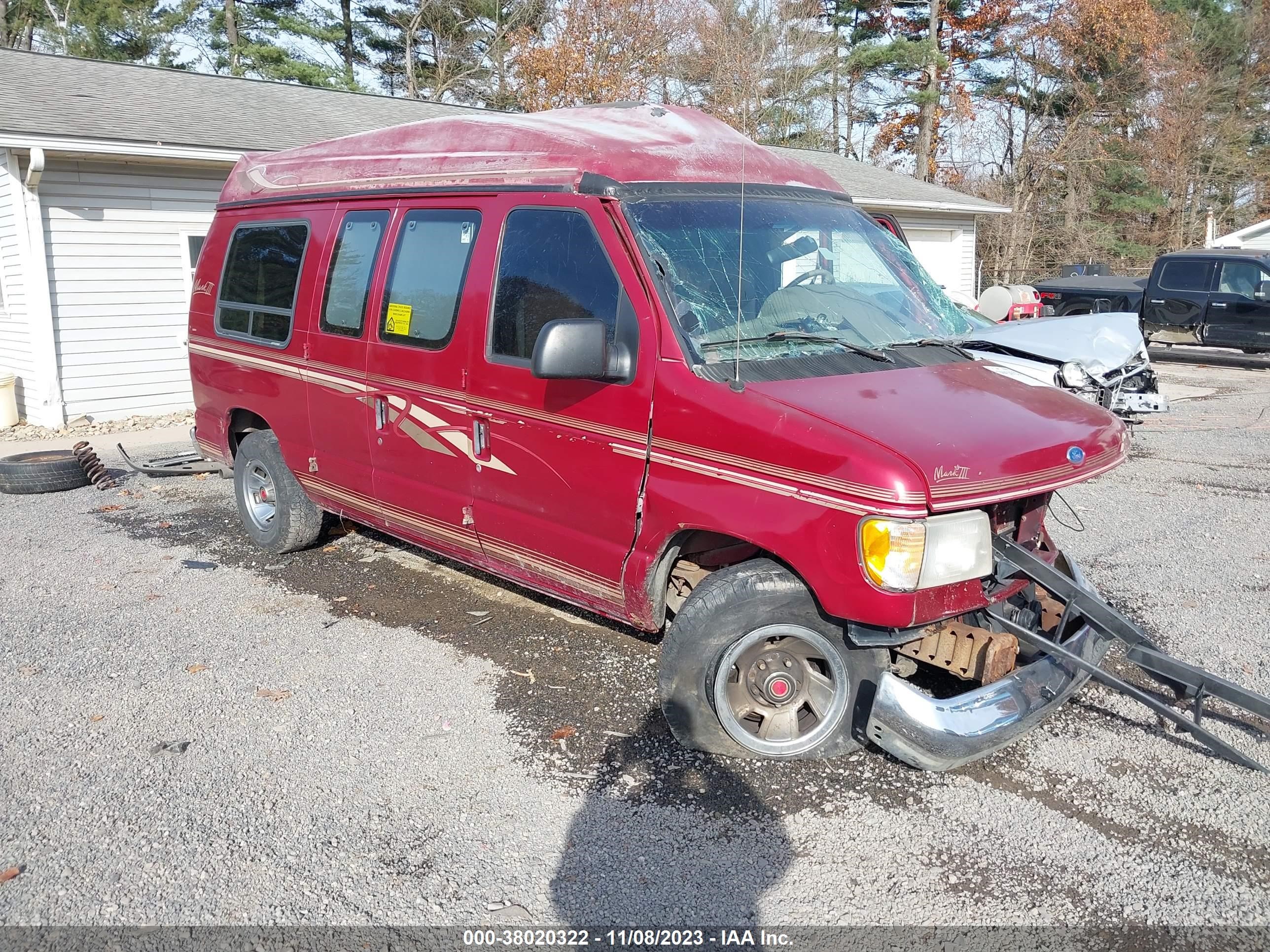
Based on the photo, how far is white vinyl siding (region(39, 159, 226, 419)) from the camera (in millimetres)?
11320

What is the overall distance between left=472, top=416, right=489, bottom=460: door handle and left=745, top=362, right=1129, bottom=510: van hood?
145cm

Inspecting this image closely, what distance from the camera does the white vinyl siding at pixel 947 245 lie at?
68.0ft

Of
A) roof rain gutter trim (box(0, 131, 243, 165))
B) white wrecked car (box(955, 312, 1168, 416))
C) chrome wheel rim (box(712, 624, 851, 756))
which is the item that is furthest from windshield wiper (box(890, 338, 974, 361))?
roof rain gutter trim (box(0, 131, 243, 165))

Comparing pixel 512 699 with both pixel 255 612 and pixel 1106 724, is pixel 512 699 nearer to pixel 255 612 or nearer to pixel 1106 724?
pixel 255 612

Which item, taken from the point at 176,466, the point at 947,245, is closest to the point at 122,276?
the point at 176,466

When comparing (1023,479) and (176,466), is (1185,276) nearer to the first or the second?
(176,466)

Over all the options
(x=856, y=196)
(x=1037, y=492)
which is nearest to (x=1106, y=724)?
(x=1037, y=492)

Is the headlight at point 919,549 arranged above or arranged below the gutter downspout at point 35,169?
below

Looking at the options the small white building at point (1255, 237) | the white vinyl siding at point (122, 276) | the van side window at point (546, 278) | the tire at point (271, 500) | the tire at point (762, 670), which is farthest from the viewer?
the small white building at point (1255, 237)

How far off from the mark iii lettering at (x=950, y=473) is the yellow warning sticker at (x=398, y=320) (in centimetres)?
277

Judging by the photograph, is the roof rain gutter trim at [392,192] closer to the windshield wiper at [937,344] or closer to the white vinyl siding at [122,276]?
the windshield wiper at [937,344]

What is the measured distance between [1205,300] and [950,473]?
681 inches

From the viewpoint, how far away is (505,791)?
3701mm

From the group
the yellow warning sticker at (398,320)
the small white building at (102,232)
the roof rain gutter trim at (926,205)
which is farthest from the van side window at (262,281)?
the roof rain gutter trim at (926,205)
